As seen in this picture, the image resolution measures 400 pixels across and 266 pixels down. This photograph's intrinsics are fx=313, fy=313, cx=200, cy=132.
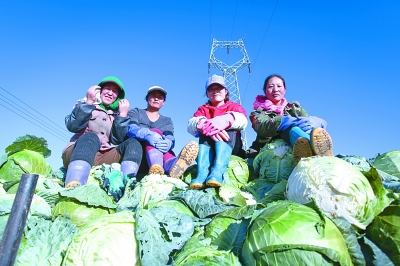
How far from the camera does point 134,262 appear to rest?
6.79 feet

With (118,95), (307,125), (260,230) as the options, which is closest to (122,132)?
(118,95)

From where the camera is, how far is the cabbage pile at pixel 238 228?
1828mm

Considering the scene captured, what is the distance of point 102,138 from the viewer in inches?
185

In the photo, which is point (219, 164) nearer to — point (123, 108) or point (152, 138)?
point (152, 138)

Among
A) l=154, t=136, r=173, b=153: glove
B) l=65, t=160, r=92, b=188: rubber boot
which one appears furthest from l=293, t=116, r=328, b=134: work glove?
l=65, t=160, r=92, b=188: rubber boot

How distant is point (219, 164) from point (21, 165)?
2.97 metres

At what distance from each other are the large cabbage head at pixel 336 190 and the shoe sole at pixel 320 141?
696mm

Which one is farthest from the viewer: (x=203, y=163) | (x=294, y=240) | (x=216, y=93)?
(x=216, y=93)

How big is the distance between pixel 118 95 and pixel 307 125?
2.99m

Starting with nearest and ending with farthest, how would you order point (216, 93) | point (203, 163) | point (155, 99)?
point (203, 163)
point (216, 93)
point (155, 99)

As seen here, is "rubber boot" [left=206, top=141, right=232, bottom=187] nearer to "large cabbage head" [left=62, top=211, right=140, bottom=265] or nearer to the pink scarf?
the pink scarf

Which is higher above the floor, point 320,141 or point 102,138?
point 102,138

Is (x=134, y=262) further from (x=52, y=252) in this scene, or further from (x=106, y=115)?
(x=106, y=115)

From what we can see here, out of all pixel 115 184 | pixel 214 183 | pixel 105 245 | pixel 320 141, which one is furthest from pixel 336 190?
pixel 115 184
